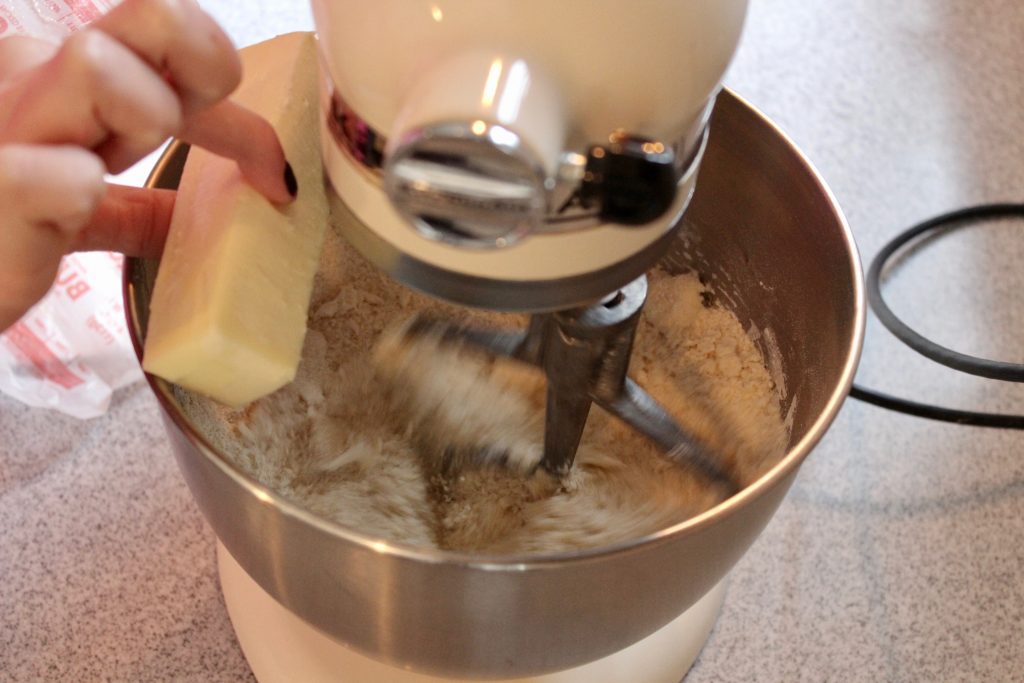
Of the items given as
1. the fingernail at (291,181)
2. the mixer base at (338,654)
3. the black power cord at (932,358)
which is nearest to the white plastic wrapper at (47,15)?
the fingernail at (291,181)

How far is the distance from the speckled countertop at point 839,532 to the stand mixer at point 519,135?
1.09 ft

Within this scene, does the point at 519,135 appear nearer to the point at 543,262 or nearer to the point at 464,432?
the point at 543,262

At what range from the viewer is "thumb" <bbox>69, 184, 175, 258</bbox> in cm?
43

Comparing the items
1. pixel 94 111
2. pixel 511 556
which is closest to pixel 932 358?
pixel 511 556

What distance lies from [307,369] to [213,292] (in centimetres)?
21

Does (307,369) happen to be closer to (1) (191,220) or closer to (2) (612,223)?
(1) (191,220)

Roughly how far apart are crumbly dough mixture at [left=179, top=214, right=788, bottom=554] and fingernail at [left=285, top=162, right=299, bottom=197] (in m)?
0.14

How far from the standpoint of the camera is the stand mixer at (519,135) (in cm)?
26

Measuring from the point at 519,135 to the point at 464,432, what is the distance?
316 mm

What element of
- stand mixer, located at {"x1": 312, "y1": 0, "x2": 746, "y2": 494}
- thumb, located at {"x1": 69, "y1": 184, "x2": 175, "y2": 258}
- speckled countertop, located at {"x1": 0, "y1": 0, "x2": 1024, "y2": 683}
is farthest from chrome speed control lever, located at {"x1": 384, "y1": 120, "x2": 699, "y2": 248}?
speckled countertop, located at {"x1": 0, "y1": 0, "x2": 1024, "y2": 683}

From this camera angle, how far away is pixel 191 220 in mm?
386

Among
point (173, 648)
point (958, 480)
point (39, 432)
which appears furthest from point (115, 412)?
point (958, 480)

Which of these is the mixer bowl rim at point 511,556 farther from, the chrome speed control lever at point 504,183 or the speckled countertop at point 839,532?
the speckled countertop at point 839,532

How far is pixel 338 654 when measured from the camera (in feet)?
1.70
